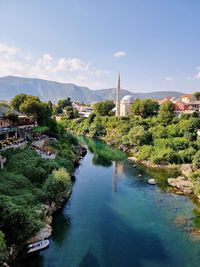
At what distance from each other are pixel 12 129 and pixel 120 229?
17137 mm

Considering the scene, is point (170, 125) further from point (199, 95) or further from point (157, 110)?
point (199, 95)

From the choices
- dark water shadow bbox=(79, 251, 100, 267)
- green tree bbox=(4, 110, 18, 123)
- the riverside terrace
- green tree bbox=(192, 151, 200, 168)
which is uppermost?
green tree bbox=(4, 110, 18, 123)

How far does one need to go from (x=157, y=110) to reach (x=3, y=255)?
6146 cm

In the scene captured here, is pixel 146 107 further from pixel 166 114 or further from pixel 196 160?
pixel 196 160

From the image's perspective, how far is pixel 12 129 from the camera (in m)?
30.1

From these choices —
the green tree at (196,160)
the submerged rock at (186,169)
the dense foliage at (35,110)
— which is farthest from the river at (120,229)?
the dense foliage at (35,110)

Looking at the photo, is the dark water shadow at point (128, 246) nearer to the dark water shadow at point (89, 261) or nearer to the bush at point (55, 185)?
the dark water shadow at point (89, 261)

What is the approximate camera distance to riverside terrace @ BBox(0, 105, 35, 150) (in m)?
27.8

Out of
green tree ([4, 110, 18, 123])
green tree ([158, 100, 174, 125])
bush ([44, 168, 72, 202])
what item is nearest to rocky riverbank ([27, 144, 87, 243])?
bush ([44, 168, 72, 202])

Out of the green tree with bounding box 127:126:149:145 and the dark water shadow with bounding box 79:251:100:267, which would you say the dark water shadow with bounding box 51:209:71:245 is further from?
the green tree with bounding box 127:126:149:145

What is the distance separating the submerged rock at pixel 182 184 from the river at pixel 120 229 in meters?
1.93

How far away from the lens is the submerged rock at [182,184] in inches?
1144

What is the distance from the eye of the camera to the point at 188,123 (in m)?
48.8

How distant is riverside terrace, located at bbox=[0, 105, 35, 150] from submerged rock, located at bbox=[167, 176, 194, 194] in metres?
18.8
